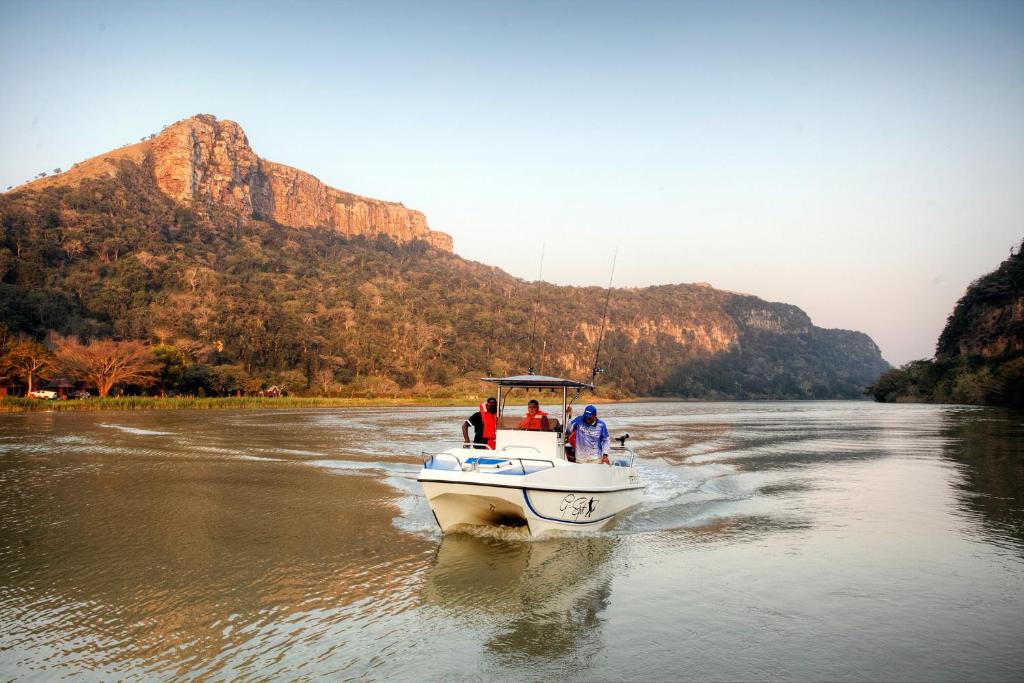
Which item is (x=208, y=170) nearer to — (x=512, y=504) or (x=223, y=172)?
(x=223, y=172)

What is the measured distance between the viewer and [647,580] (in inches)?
337

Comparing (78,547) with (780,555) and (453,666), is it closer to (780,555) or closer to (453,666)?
(453,666)

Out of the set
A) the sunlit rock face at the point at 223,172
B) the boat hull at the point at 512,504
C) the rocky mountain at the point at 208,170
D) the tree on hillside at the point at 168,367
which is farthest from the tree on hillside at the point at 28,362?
the sunlit rock face at the point at 223,172

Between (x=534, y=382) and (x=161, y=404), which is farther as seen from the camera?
(x=161, y=404)

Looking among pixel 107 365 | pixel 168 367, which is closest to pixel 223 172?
pixel 168 367

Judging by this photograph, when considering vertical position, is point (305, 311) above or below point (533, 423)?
above

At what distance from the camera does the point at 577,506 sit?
10.7 metres

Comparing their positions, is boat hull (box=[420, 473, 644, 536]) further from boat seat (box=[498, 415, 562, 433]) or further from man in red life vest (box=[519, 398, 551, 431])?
man in red life vest (box=[519, 398, 551, 431])

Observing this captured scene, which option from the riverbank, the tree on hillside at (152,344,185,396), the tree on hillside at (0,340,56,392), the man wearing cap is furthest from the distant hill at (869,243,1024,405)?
the tree on hillside at (0,340,56,392)

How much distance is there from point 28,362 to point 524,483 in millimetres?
59303

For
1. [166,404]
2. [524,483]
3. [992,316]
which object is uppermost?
[992,316]

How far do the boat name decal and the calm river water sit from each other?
447mm

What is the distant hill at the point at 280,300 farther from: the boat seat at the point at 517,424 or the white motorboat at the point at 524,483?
the white motorboat at the point at 524,483

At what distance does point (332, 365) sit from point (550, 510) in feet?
310
